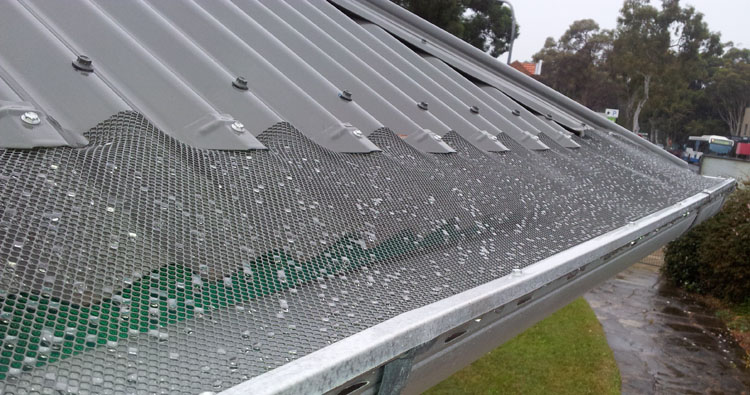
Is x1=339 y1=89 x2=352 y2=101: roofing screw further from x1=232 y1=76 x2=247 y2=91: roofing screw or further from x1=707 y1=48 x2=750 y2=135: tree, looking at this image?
x1=707 y1=48 x2=750 y2=135: tree

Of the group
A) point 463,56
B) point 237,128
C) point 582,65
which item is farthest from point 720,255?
point 582,65

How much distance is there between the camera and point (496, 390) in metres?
6.96

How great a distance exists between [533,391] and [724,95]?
5528 cm

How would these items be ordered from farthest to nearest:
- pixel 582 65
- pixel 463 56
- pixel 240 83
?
pixel 582 65 → pixel 463 56 → pixel 240 83

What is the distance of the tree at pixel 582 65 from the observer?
48.1 meters

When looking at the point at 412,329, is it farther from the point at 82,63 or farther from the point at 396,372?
the point at 82,63

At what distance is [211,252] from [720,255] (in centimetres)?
1219

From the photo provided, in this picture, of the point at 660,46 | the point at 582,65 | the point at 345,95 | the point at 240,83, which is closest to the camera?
the point at 240,83

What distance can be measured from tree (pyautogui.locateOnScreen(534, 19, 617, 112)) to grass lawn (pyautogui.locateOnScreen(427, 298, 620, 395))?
139ft

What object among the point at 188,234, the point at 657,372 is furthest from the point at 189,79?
the point at 657,372

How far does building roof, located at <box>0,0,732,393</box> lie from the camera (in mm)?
856

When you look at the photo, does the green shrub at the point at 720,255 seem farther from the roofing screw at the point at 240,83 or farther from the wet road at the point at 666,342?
the roofing screw at the point at 240,83

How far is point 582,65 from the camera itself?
48969mm

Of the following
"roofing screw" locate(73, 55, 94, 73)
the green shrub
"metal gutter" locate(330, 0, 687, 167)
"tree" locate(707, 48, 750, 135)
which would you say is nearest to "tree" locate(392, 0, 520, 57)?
the green shrub
